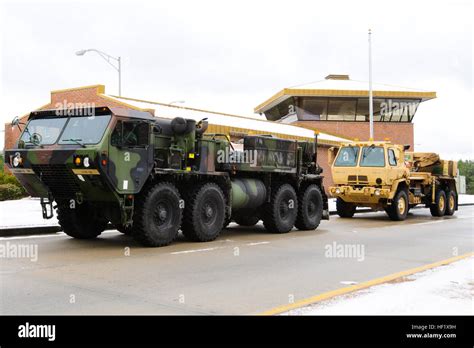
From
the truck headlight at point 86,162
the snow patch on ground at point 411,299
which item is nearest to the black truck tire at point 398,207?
the snow patch on ground at point 411,299

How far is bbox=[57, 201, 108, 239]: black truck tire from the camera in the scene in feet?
42.6

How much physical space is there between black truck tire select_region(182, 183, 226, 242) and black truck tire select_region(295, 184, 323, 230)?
3767 millimetres

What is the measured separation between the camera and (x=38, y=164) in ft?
37.9

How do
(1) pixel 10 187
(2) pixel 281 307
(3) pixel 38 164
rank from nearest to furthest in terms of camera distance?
(2) pixel 281 307 → (3) pixel 38 164 → (1) pixel 10 187

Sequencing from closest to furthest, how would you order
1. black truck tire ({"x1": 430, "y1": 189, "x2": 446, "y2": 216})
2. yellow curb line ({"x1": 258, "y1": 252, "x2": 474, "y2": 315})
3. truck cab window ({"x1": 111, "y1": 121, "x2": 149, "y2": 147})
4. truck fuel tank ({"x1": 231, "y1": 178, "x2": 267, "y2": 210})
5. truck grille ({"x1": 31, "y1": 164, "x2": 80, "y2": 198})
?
yellow curb line ({"x1": 258, "y1": 252, "x2": 474, "y2": 315}) < truck grille ({"x1": 31, "y1": 164, "x2": 80, "y2": 198}) < truck cab window ({"x1": 111, "y1": 121, "x2": 149, "y2": 147}) < truck fuel tank ({"x1": 231, "y1": 178, "x2": 267, "y2": 210}) < black truck tire ({"x1": 430, "y1": 189, "x2": 446, "y2": 216})

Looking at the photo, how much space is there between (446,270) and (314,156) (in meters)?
8.66

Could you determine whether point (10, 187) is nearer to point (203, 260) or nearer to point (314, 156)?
point (314, 156)

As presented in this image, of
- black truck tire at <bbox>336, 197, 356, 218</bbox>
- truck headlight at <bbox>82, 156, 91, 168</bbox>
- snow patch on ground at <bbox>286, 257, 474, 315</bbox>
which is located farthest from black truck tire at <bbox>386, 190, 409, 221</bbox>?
truck headlight at <bbox>82, 156, 91, 168</bbox>

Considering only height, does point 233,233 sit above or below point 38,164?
below

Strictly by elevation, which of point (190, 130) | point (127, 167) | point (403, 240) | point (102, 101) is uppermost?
point (102, 101)

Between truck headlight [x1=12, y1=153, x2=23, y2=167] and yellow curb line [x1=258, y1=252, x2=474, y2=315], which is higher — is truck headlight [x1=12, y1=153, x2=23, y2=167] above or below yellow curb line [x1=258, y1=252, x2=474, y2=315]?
above

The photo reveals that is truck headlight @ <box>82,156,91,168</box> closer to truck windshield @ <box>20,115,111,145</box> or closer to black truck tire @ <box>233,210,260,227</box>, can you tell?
truck windshield @ <box>20,115,111,145</box>

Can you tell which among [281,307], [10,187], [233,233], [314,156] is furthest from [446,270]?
[10,187]

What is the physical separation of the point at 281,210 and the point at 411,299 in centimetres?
918
